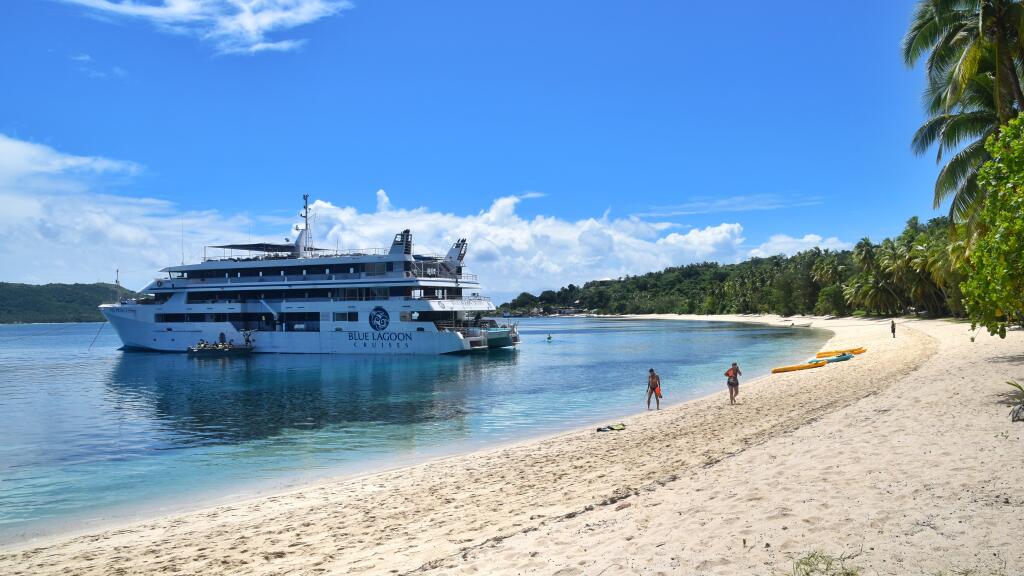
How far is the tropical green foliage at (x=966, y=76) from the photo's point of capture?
49.3ft

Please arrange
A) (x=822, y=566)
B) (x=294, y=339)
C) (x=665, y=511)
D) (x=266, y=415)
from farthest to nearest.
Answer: (x=294, y=339)
(x=266, y=415)
(x=665, y=511)
(x=822, y=566)

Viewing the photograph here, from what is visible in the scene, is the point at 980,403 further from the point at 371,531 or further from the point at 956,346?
the point at 956,346

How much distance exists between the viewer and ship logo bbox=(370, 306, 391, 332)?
46438mm

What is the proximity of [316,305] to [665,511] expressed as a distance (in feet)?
148

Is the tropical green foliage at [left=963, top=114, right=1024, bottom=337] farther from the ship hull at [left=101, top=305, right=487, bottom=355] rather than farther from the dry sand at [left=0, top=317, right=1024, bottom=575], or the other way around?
the ship hull at [left=101, top=305, right=487, bottom=355]

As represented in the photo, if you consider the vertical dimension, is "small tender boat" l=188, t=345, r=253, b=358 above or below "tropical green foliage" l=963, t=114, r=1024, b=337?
below

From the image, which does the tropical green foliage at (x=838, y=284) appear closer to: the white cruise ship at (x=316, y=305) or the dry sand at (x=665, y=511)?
the dry sand at (x=665, y=511)

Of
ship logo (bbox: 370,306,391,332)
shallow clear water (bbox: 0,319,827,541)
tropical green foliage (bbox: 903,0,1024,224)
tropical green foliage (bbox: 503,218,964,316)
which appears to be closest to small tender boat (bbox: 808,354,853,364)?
shallow clear water (bbox: 0,319,827,541)

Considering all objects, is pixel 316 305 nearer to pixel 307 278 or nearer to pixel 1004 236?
pixel 307 278

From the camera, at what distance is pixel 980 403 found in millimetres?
12016

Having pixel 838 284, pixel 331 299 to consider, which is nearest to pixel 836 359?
pixel 331 299

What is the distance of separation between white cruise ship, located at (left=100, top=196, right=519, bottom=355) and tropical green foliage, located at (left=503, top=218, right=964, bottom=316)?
31.3 meters

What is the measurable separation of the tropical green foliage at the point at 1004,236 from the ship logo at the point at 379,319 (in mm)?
38670

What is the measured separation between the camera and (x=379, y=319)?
46.6m
